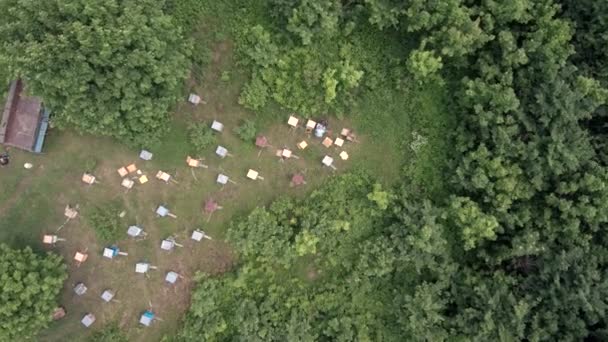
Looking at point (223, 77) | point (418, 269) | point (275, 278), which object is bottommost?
point (275, 278)

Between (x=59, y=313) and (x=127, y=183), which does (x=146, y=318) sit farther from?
(x=127, y=183)

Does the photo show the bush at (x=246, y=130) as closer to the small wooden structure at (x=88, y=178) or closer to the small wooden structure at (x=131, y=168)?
the small wooden structure at (x=131, y=168)

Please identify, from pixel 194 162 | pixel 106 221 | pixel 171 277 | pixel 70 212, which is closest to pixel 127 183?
pixel 106 221

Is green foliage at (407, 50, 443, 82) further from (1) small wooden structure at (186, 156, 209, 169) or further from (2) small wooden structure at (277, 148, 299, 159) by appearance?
(1) small wooden structure at (186, 156, 209, 169)

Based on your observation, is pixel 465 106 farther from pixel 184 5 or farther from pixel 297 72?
pixel 184 5

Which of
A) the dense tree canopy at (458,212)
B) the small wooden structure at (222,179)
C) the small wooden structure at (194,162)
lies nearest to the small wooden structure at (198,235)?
the dense tree canopy at (458,212)

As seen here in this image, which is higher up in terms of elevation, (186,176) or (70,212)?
(186,176)

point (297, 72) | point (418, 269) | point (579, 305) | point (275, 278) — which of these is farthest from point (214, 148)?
point (579, 305)
